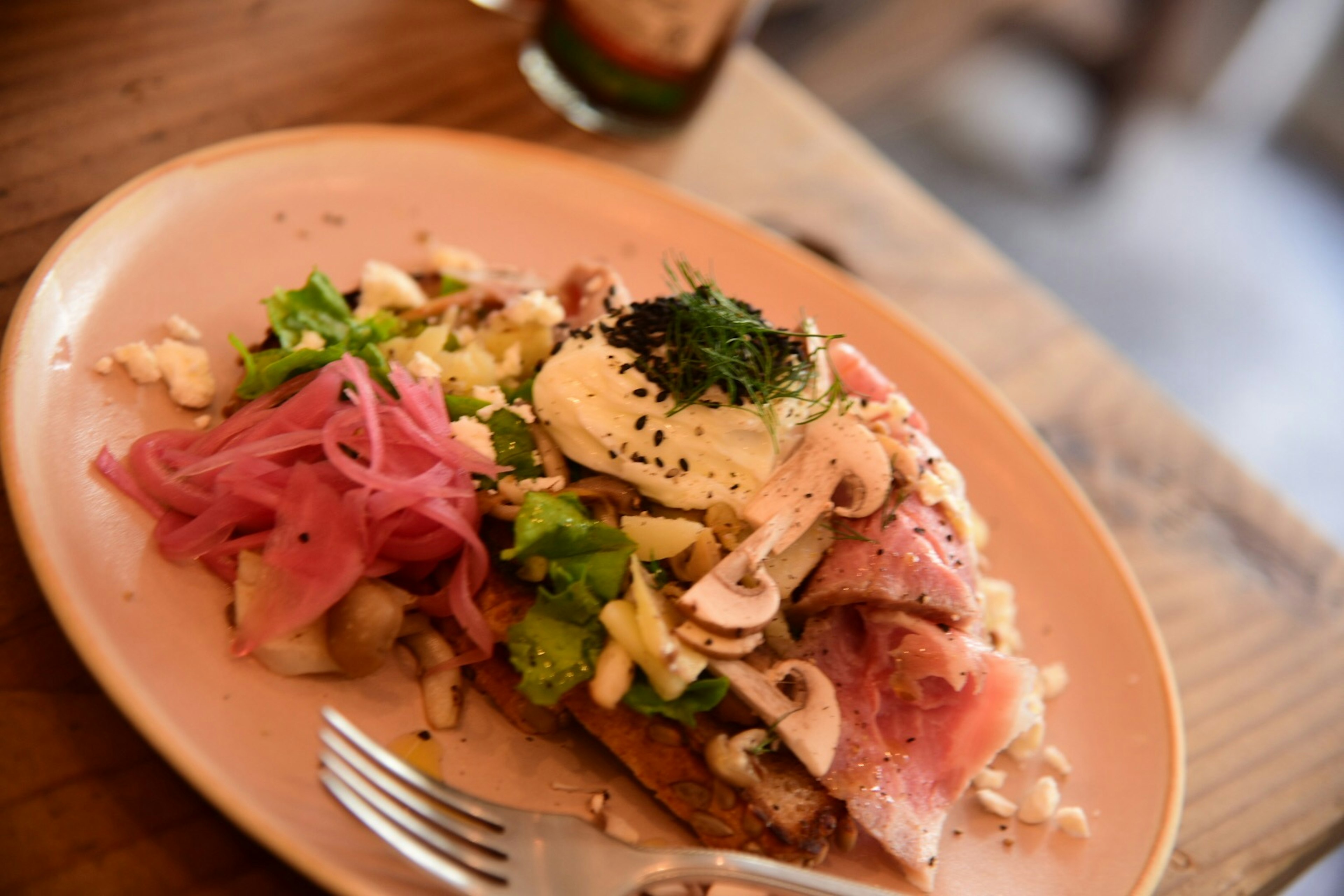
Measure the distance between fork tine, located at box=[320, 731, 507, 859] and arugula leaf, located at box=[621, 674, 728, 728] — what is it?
37cm

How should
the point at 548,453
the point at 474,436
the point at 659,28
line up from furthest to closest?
the point at 659,28 < the point at 548,453 < the point at 474,436

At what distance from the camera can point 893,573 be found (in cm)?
218

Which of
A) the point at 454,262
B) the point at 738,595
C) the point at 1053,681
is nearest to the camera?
Answer: the point at 738,595

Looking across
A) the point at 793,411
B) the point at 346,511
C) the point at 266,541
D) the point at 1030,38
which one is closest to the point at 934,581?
the point at 793,411

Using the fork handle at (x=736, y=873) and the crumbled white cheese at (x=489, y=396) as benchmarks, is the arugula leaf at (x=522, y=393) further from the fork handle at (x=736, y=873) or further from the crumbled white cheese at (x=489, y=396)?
the fork handle at (x=736, y=873)

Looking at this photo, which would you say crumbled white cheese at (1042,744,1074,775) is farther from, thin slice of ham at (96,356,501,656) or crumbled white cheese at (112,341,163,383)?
crumbled white cheese at (112,341,163,383)

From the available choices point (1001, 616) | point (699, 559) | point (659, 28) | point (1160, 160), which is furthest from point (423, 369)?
point (1160, 160)

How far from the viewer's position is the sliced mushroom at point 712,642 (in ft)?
6.42

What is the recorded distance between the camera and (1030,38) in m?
8.52

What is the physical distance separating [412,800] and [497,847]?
162mm

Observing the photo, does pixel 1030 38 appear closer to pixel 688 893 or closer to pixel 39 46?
pixel 39 46

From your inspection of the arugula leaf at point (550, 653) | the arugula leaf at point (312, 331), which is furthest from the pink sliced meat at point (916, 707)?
the arugula leaf at point (312, 331)

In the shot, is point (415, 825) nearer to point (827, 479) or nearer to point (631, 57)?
point (827, 479)

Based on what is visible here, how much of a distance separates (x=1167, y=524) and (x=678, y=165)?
2170mm
